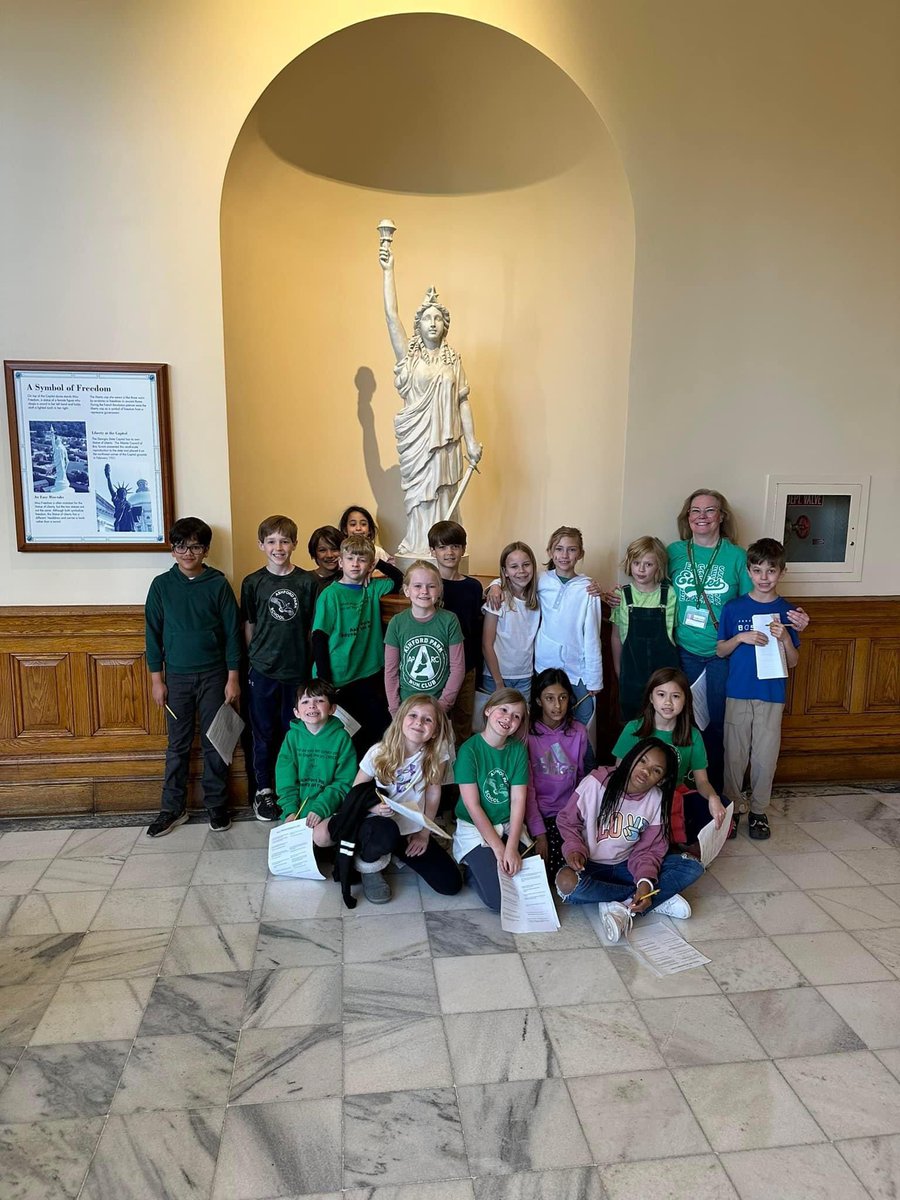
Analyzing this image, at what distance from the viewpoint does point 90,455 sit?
3.46 meters

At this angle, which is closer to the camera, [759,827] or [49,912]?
[49,912]

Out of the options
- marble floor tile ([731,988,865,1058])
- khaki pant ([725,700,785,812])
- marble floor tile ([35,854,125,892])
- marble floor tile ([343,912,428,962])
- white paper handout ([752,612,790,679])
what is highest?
white paper handout ([752,612,790,679])

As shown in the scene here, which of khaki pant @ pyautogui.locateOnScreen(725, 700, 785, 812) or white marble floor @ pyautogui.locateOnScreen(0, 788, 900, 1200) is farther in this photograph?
khaki pant @ pyautogui.locateOnScreen(725, 700, 785, 812)

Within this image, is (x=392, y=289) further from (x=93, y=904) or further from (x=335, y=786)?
(x=93, y=904)

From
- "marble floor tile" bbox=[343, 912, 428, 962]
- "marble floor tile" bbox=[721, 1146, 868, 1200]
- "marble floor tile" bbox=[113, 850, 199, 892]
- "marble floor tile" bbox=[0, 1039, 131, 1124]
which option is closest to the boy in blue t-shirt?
"marble floor tile" bbox=[343, 912, 428, 962]

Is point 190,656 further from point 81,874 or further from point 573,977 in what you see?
point 573,977

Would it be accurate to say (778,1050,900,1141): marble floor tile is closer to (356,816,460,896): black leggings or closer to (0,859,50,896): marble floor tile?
(356,816,460,896): black leggings

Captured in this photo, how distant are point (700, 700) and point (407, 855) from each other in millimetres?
1523

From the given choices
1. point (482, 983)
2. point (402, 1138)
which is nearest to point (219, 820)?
point (482, 983)

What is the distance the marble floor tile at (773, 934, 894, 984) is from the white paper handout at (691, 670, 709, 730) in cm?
108

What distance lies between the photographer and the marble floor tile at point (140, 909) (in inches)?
108

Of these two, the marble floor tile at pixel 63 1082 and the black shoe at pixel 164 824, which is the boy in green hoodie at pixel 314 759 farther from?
the marble floor tile at pixel 63 1082


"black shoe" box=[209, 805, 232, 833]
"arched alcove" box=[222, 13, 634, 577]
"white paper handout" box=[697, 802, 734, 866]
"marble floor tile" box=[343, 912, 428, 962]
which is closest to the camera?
"marble floor tile" box=[343, 912, 428, 962]

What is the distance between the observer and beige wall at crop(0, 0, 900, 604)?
3277 mm
